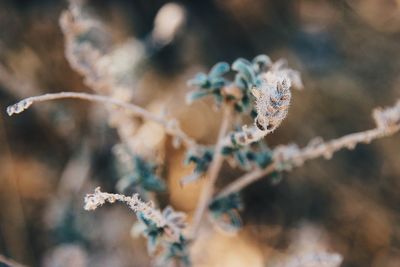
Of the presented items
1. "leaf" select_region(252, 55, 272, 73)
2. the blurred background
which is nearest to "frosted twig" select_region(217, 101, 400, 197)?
"leaf" select_region(252, 55, 272, 73)

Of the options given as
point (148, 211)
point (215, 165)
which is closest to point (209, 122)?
point (215, 165)

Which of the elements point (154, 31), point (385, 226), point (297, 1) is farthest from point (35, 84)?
point (385, 226)

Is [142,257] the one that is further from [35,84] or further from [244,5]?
[244,5]

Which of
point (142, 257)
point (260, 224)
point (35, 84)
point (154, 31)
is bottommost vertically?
point (142, 257)

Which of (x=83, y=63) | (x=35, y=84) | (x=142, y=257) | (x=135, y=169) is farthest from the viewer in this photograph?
(x=35, y=84)

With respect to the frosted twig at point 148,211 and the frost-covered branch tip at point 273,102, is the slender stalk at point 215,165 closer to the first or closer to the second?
the frosted twig at point 148,211

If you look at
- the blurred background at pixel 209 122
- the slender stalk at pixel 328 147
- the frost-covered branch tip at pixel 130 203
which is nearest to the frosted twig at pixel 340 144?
the slender stalk at pixel 328 147

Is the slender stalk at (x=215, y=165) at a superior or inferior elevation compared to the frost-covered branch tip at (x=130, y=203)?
superior

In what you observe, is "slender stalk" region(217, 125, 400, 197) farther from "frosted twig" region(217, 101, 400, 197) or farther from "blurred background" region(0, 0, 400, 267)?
"blurred background" region(0, 0, 400, 267)
